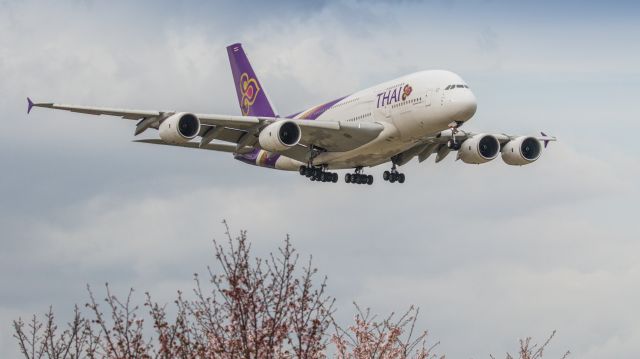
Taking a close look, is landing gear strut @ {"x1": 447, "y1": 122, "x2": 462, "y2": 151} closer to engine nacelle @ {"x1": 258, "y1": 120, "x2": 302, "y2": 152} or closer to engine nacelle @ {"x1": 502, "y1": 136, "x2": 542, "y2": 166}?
engine nacelle @ {"x1": 502, "y1": 136, "x2": 542, "y2": 166}

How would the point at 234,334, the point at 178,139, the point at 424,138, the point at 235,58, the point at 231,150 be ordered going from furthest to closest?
the point at 235,58 → the point at 231,150 → the point at 424,138 → the point at 178,139 → the point at 234,334

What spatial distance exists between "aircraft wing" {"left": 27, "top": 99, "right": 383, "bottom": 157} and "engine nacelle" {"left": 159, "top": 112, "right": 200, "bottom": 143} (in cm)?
121

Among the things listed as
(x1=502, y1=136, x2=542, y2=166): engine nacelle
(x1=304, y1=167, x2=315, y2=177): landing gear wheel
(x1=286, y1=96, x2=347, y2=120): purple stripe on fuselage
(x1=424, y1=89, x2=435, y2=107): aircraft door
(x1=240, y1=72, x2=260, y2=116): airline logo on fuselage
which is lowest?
(x1=424, y1=89, x2=435, y2=107): aircraft door

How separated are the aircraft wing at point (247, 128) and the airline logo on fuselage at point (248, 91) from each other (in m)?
15.8

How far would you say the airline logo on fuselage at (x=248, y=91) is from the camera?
2884 inches

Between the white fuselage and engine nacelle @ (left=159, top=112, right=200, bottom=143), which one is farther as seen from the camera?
the white fuselage

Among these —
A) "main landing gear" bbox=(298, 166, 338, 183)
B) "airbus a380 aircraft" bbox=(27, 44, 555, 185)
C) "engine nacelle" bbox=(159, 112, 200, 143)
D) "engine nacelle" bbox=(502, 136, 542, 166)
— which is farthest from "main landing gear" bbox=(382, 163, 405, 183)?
"engine nacelle" bbox=(159, 112, 200, 143)

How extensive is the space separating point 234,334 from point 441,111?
34764 mm

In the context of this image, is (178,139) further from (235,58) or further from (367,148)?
(235,58)

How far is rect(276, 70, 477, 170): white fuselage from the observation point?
51562 millimetres

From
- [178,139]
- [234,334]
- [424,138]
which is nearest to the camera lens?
[234,334]

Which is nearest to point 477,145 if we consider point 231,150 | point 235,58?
point 231,150

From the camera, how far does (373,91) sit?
2243 inches

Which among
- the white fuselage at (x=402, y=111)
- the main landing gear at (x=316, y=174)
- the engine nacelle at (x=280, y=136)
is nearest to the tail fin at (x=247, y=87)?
the main landing gear at (x=316, y=174)
